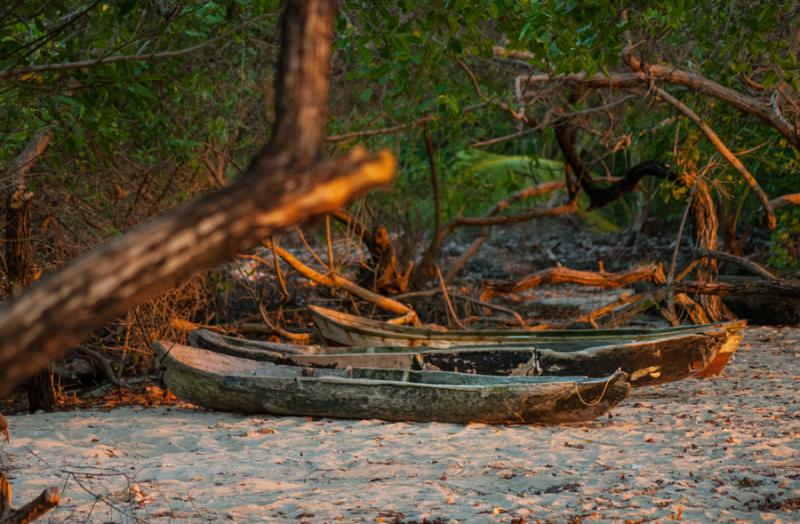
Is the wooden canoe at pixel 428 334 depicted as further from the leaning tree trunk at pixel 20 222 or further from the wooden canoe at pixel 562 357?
the leaning tree trunk at pixel 20 222

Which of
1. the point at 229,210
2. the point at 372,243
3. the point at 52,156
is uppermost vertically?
the point at 52,156

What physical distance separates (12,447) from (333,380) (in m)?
2.45

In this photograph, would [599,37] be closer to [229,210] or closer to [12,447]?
[229,210]

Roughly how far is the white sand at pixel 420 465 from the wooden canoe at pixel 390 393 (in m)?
0.14

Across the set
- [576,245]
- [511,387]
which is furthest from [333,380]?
[576,245]

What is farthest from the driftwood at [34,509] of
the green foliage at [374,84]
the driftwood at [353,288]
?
the driftwood at [353,288]

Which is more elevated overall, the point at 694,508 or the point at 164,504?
the point at 164,504

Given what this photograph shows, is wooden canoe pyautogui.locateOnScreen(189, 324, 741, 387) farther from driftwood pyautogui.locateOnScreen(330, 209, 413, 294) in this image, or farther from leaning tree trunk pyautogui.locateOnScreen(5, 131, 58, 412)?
driftwood pyautogui.locateOnScreen(330, 209, 413, 294)

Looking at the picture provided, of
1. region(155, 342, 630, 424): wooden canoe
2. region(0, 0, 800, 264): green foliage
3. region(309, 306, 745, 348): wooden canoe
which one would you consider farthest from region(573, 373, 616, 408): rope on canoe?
region(0, 0, 800, 264): green foliage

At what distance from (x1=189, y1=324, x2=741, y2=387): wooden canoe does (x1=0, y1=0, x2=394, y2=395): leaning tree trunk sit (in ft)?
21.8

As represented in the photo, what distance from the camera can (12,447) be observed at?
21.6 ft

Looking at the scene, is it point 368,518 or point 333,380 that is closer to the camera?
point 368,518

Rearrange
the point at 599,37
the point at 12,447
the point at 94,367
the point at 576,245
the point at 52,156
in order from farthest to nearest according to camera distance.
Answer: the point at 576,245, the point at 94,367, the point at 52,156, the point at 12,447, the point at 599,37

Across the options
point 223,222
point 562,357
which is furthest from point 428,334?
point 223,222
